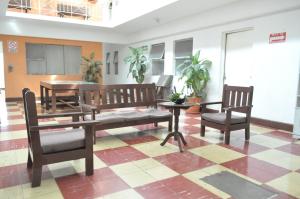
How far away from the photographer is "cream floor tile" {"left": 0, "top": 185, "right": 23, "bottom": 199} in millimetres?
2009

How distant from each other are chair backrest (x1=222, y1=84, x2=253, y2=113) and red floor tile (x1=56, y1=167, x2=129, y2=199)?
250 cm

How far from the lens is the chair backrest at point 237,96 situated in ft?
12.3

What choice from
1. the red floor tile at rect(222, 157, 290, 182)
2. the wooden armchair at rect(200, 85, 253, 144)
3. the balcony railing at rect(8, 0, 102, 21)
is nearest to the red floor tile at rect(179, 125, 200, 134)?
the wooden armchair at rect(200, 85, 253, 144)

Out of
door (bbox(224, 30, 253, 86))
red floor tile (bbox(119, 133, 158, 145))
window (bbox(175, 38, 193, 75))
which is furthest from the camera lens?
window (bbox(175, 38, 193, 75))

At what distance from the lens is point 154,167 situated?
2.66 m

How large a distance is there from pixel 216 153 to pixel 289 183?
975 mm

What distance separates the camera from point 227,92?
13.4 feet

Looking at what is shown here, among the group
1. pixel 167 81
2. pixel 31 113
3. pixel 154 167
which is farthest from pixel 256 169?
pixel 167 81

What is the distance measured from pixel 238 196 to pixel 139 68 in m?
6.51

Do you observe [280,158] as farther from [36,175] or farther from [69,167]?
[36,175]

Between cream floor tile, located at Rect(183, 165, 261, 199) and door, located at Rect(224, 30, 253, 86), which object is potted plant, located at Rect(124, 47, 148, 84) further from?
cream floor tile, located at Rect(183, 165, 261, 199)

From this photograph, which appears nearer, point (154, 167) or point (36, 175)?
point (36, 175)

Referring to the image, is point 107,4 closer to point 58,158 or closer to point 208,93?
point 208,93

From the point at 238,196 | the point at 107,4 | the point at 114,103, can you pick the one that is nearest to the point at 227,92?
the point at 114,103
